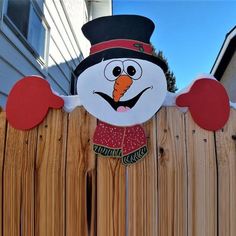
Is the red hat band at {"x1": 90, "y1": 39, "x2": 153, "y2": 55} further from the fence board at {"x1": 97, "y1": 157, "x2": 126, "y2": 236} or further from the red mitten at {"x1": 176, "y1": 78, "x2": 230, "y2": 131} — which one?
the fence board at {"x1": 97, "y1": 157, "x2": 126, "y2": 236}

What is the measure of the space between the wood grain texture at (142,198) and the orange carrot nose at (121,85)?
0.31 meters

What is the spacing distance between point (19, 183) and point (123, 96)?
2.01 ft

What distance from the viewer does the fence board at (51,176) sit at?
1.36 meters

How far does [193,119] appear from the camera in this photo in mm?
1394

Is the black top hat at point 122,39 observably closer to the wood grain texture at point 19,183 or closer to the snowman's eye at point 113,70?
the snowman's eye at point 113,70

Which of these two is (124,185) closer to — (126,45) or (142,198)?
(142,198)

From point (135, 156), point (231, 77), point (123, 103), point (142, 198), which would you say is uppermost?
point (231, 77)

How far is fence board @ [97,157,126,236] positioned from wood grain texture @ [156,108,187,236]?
Result: 166 mm

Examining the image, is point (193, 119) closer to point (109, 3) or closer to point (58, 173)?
point (58, 173)

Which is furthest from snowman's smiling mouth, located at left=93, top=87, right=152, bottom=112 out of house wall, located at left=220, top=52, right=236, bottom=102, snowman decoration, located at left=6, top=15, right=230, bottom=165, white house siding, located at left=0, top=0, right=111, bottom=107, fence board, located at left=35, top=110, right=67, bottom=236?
house wall, located at left=220, top=52, right=236, bottom=102

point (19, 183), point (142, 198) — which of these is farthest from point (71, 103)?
point (142, 198)

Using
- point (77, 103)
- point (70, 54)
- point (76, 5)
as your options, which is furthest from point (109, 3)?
point (77, 103)

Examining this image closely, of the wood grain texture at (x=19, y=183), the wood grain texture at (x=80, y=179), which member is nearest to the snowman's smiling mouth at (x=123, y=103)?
the wood grain texture at (x=80, y=179)

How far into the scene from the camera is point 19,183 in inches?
55.1
